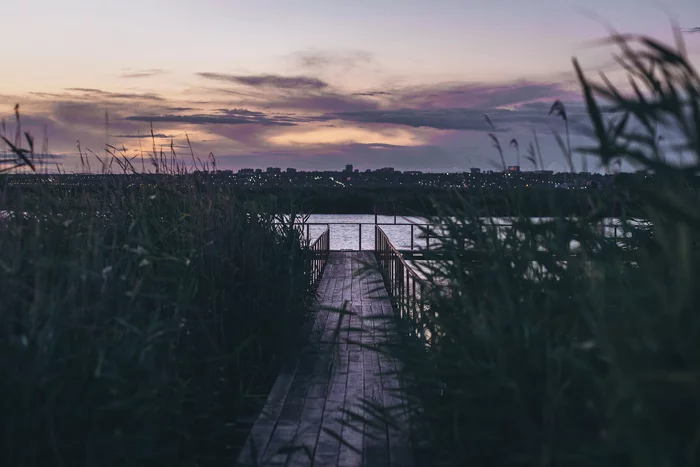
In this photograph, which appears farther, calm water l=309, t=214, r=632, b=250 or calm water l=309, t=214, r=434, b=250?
calm water l=309, t=214, r=434, b=250

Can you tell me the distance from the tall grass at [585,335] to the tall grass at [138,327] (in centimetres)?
127

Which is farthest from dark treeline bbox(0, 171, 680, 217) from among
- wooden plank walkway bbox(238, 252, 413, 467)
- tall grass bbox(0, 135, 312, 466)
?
wooden plank walkway bbox(238, 252, 413, 467)

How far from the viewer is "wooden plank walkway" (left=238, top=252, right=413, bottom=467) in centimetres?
379

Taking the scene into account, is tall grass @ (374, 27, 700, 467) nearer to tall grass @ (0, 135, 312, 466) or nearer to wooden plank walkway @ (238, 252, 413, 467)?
wooden plank walkway @ (238, 252, 413, 467)

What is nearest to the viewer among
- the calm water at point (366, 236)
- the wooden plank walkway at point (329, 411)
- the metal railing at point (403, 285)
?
the wooden plank walkway at point (329, 411)

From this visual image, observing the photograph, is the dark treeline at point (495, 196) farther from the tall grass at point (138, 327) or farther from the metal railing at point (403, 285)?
the metal railing at point (403, 285)

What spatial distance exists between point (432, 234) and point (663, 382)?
8.25 ft

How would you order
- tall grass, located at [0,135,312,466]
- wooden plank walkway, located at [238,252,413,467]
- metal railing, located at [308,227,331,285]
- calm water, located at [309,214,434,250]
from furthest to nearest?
1. calm water, located at [309,214,434,250]
2. metal railing, located at [308,227,331,285]
3. wooden plank walkway, located at [238,252,413,467]
4. tall grass, located at [0,135,312,466]

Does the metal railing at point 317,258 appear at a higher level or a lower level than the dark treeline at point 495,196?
lower

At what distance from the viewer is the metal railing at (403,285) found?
4641 millimetres

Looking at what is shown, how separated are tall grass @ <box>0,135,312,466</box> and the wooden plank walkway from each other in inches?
10.5

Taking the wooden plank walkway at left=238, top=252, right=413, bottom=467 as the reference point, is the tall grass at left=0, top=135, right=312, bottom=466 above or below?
above

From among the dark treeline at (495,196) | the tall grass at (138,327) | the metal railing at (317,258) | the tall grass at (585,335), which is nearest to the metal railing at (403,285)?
the tall grass at (585,335)

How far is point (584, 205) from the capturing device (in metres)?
4.16
